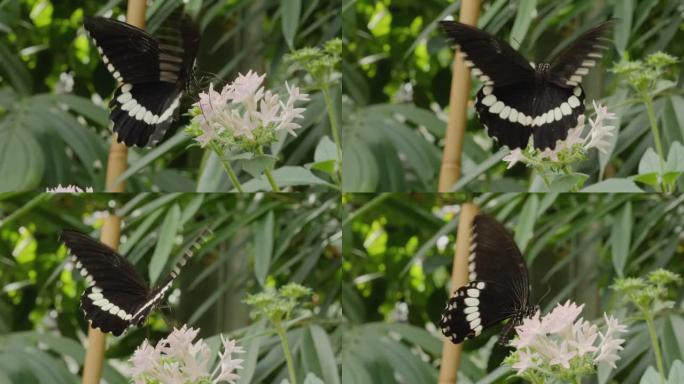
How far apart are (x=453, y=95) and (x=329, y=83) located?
18cm

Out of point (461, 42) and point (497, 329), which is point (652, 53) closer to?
point (461, 42)

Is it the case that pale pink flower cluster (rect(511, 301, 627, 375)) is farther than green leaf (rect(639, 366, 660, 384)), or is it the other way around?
green leaf (rect(639, 366, 660, 384))

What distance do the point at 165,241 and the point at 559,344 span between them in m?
0.60

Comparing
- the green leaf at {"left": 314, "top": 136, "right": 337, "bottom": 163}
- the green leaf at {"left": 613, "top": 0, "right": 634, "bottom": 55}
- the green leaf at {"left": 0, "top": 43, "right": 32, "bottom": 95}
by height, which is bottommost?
the green leaf at {"left": 314, "top": 136, "right": 337, "bottom": 163}

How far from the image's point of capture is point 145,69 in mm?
1443

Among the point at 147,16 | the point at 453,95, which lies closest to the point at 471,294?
the point at 453,95

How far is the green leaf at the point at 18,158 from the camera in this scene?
1.52 m

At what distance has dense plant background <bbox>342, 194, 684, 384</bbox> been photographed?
144 cm

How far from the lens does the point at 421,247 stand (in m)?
1.50

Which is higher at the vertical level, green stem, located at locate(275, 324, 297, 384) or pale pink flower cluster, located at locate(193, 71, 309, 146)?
pale pink flower cluster, located at locate(193, 71, 309, 146)

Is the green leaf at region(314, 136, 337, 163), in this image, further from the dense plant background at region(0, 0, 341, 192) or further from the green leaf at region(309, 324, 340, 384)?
the green leaf at region(309, 324, 340, 384)

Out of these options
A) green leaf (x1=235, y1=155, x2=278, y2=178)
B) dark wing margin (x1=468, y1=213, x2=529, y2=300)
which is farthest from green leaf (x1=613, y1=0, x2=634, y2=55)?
green leaf (x1=235, y1=155, x2=278, y2=178)

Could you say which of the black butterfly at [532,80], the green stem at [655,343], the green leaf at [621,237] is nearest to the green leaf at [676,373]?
the green stem at [655,343]

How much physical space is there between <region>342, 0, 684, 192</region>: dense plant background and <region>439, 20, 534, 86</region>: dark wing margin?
112mm
